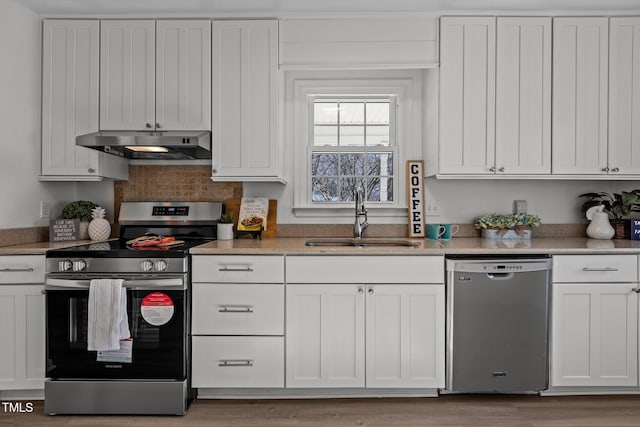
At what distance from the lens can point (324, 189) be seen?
3277mm

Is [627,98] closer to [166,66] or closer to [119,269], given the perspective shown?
[166,66]

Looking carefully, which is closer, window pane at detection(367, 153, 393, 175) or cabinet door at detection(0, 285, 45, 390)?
cabinet door at detection(0, 285, 45, 390)

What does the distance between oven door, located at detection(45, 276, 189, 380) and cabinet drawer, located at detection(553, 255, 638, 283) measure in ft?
7.04

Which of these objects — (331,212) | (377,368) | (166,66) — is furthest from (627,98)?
(166,66)

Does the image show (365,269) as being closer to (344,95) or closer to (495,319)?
(495,319)

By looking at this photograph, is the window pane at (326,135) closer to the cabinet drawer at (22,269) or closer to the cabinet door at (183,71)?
the cabinet door at (183,71)

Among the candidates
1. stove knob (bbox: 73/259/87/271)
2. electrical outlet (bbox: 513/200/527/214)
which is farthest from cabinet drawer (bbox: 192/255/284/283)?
electrical outlet (bbox: 513/200/527/214)

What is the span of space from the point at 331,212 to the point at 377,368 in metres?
1.17

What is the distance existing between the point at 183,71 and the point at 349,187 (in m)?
1.40

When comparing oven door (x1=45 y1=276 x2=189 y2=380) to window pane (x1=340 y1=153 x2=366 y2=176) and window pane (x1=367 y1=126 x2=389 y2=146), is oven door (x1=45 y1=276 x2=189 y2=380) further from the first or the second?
window pane (x1=367 y1=126 x2=389 y2=146)

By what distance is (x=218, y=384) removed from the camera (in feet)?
8.21

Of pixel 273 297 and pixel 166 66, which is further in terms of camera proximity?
pixel 166 66

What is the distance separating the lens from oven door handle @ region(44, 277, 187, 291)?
93.0 inches

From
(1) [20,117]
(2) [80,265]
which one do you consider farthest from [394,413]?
(1) [20,117]
